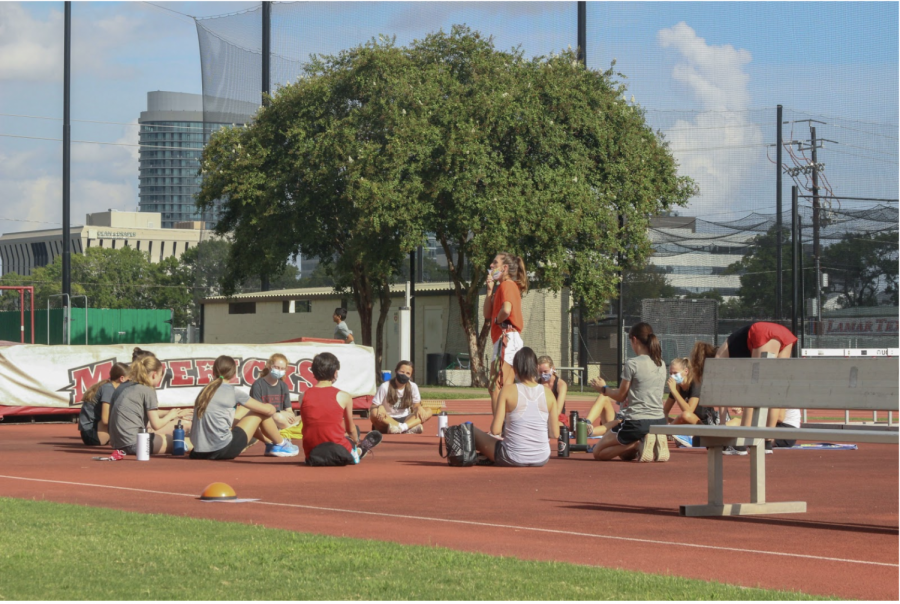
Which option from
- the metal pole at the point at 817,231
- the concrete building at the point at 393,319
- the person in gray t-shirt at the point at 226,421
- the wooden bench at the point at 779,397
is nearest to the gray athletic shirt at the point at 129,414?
the person in gray t-shirt at the point at 226,421

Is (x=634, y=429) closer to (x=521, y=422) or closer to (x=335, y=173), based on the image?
(x=521, y=422)

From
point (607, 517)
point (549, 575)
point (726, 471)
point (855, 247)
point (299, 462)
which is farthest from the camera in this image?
point (855, 247)

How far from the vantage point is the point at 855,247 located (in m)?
39.3

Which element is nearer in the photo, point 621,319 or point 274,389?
point 274,389

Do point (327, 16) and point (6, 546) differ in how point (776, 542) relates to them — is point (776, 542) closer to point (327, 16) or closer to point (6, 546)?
point (6, 546)

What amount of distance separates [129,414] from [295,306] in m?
38.8

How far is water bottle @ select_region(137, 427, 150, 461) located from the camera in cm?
1398

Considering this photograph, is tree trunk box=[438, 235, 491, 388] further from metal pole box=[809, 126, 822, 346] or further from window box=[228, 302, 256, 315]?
window box=[228, 302, 256, 315]

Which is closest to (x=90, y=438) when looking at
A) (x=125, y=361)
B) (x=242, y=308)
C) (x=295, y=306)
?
(x=125, y=361)

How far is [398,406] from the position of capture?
61.8 ft

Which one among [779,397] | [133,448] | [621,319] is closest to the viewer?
[779,397]

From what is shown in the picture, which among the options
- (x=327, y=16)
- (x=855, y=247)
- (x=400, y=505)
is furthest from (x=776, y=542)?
(x=327, y=16)

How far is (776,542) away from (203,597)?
12.3 feet

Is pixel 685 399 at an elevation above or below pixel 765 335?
below
